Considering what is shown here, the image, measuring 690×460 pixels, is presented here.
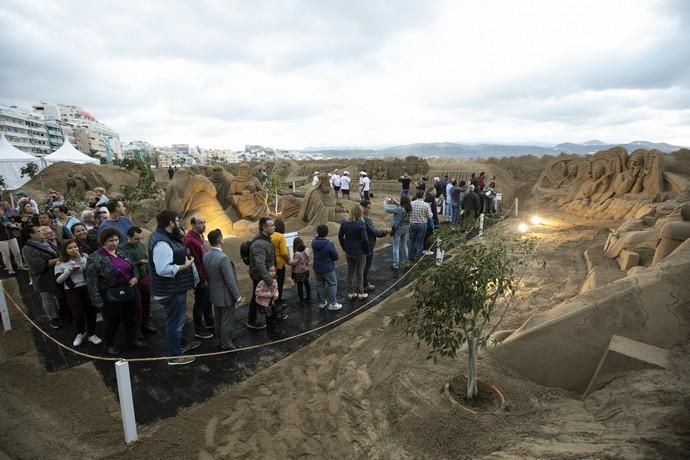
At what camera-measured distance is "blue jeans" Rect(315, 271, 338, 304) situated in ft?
18.5

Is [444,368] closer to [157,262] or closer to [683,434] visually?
[683,434]

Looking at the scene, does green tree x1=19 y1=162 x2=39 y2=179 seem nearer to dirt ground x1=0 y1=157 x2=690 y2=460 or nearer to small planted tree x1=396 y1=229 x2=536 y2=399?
dirt ground x1=0 y1=157 x2=690 y2=460

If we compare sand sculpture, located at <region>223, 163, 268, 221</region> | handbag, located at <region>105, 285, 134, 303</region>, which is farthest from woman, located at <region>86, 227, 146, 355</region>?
sand sculpture, located at <region>223, 163, 268, 221</region>

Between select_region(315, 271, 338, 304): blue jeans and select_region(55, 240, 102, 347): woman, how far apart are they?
3.16 metres

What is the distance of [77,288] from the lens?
15.1ft

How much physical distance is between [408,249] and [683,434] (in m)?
5.94

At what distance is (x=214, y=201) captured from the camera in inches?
397

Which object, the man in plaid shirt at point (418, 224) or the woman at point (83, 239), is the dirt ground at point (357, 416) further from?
the man in plaid shirt at point (418, 224)

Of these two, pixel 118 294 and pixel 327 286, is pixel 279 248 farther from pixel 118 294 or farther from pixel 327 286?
pixel 118 294

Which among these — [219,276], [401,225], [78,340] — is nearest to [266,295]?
[219,276]

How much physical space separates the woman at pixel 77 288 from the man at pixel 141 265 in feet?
1.84

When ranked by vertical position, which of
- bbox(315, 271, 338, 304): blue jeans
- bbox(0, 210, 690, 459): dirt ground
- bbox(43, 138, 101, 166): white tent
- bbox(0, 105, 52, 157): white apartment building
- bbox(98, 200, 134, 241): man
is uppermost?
bbox(0, 105, 52, 157): white apartment building

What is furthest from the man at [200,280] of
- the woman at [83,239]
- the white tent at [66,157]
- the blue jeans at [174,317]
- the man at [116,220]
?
the white tent at [66,157]

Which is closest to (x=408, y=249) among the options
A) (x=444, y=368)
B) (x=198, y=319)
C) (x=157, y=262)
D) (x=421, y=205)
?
(x=421, y=205)
